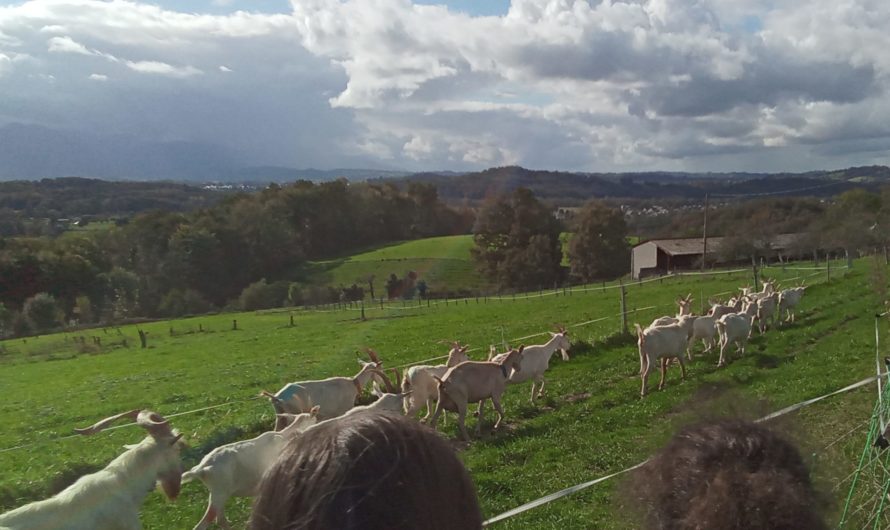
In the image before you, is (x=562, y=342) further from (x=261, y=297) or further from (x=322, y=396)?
(x=261, y=297)

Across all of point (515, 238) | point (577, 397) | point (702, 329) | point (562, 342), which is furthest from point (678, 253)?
point (577, 397)

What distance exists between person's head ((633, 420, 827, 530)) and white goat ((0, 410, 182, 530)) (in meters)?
5.29

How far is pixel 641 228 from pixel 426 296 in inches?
1848

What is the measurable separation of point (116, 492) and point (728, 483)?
5895mm

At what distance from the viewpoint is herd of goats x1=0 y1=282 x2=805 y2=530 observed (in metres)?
5.98

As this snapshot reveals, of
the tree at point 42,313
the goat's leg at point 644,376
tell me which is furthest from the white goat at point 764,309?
the tree at point 42,313

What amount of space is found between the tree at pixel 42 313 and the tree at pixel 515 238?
38.4 meters

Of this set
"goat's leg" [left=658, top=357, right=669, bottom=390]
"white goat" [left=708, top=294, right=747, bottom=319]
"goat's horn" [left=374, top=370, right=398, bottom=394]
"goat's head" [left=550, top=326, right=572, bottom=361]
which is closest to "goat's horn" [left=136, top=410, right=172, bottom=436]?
"goat's horn" [left=374, top=370, right=398, bottom=394]

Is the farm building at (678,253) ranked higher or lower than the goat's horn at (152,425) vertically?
lower

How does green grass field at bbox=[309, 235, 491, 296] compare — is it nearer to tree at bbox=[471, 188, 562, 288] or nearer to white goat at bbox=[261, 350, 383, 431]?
tree at bbox=[471, 188, 562, 288]

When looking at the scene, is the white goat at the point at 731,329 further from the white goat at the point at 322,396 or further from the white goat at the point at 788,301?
the white goat at the point at 322,396

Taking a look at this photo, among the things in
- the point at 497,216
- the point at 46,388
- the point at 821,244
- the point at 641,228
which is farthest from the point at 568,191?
the point at 46,388

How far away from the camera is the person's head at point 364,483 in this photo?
4.63ft

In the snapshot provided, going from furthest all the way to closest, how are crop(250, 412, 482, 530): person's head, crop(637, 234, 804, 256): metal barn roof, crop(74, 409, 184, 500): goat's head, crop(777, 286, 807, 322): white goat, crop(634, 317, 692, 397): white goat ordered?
crop(637, 234, 804, 256): metal barn roof → crop(777, 286, 807, 322): white goat → crop(634, 317, 692, 397): white goat → crop(74, 409, 184, 500): goat's head → crop(250, 412, 482, 530): person's head
